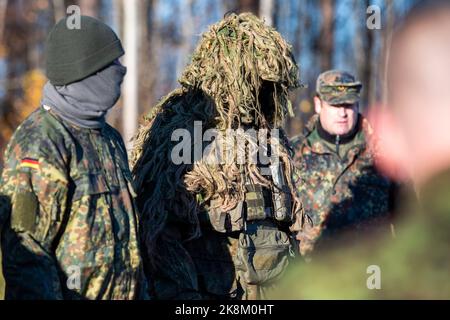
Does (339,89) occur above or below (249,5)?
below

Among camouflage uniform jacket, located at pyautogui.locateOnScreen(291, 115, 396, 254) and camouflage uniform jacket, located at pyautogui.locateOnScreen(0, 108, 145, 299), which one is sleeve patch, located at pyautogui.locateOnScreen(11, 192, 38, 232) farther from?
camouflage uniform jacket, located at pyautogui.locateOnScreen(291, 115, 396, 254)

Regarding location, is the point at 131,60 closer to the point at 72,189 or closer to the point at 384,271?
the point at 384,271

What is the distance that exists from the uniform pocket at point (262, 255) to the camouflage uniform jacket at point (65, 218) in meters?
1.05

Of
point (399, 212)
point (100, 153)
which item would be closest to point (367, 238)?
point (399, 212)

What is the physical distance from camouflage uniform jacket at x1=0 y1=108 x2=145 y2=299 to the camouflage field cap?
147 inches

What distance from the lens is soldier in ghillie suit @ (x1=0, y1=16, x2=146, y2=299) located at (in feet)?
10.6

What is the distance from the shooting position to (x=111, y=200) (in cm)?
349

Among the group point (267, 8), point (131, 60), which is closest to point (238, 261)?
point (267, 8)

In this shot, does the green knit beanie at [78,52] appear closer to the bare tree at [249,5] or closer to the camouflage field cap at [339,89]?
the camouflage field cap at [339,89]

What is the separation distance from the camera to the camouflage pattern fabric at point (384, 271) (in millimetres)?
7297

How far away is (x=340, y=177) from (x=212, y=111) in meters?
2.59

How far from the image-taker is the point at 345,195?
6922 mm

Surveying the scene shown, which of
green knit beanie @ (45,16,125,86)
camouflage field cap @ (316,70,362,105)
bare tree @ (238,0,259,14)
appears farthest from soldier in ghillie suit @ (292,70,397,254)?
bare tree @ (238,0,259,14)

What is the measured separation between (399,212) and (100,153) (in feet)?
12.7
